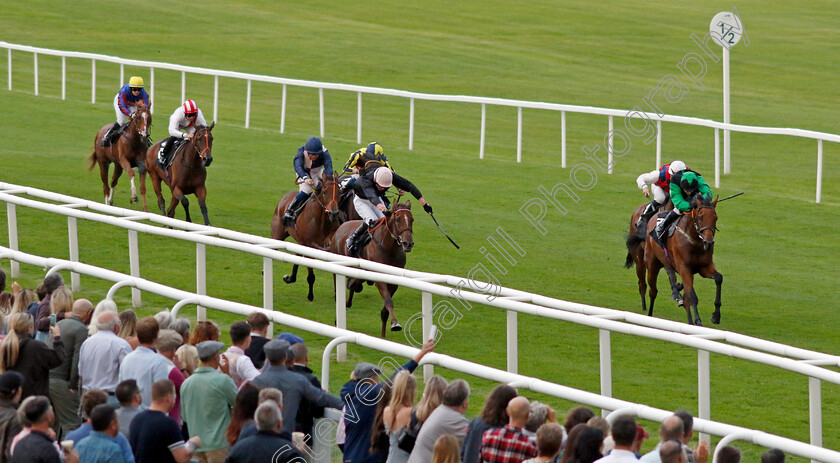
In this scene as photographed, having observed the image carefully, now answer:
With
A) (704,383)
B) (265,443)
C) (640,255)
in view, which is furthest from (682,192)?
(265,443)

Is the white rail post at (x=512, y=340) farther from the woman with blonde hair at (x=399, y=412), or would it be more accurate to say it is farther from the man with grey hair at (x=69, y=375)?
the man with grey hair at (x=69, y=375)

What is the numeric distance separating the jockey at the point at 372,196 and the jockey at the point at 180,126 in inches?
135

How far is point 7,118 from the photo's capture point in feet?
69.5

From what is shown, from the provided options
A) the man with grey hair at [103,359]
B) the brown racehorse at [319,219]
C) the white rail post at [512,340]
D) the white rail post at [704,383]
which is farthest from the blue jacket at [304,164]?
the white rail post at [704,383]

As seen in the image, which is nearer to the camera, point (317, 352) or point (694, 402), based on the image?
point (694, 402)

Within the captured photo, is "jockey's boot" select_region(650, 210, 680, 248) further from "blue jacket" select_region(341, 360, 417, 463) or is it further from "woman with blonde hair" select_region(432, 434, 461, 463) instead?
"woman with blonde hair" select_region(432, 434, 461, 463)

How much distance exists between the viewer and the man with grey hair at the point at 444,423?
211 inches

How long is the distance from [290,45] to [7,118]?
14.1 meters

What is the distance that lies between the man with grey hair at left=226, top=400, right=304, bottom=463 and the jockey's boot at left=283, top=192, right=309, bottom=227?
736 centimetres

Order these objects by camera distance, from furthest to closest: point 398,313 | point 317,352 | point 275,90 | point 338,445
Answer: point 275,90 < point 398,313 < point 317,352 < point 338,445

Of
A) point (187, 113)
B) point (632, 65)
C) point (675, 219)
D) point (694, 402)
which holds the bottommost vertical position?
point (694, 402)

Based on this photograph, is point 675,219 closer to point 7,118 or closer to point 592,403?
point 592,403

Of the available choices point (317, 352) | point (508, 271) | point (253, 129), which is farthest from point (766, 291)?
point (253, 129)

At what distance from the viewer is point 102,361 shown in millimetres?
6301
